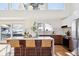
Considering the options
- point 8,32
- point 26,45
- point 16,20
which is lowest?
point 26,45

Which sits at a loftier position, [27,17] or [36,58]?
[27,17]

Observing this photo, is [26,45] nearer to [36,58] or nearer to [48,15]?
[48,15]

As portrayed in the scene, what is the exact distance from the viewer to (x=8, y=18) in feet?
7.57

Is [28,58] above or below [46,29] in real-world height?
below

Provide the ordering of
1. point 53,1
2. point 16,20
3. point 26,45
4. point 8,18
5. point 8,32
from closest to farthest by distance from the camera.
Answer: point 53,1
point 8,32
point 8,18
point 16,20
point 26,45

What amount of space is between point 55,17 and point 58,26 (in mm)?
260

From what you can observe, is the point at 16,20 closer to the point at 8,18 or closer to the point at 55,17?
the point at 8,18

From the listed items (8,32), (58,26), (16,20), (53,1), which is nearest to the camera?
(53,1)

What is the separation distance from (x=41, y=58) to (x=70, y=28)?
1805 millimetres

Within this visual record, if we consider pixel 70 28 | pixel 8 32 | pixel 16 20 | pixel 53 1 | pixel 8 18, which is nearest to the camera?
pixel 53 1

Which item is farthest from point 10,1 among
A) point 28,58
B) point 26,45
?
point 26,45

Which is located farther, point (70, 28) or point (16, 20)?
point (70, 28)

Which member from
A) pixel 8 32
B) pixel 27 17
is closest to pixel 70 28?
pixel 27 17

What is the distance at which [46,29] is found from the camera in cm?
236
